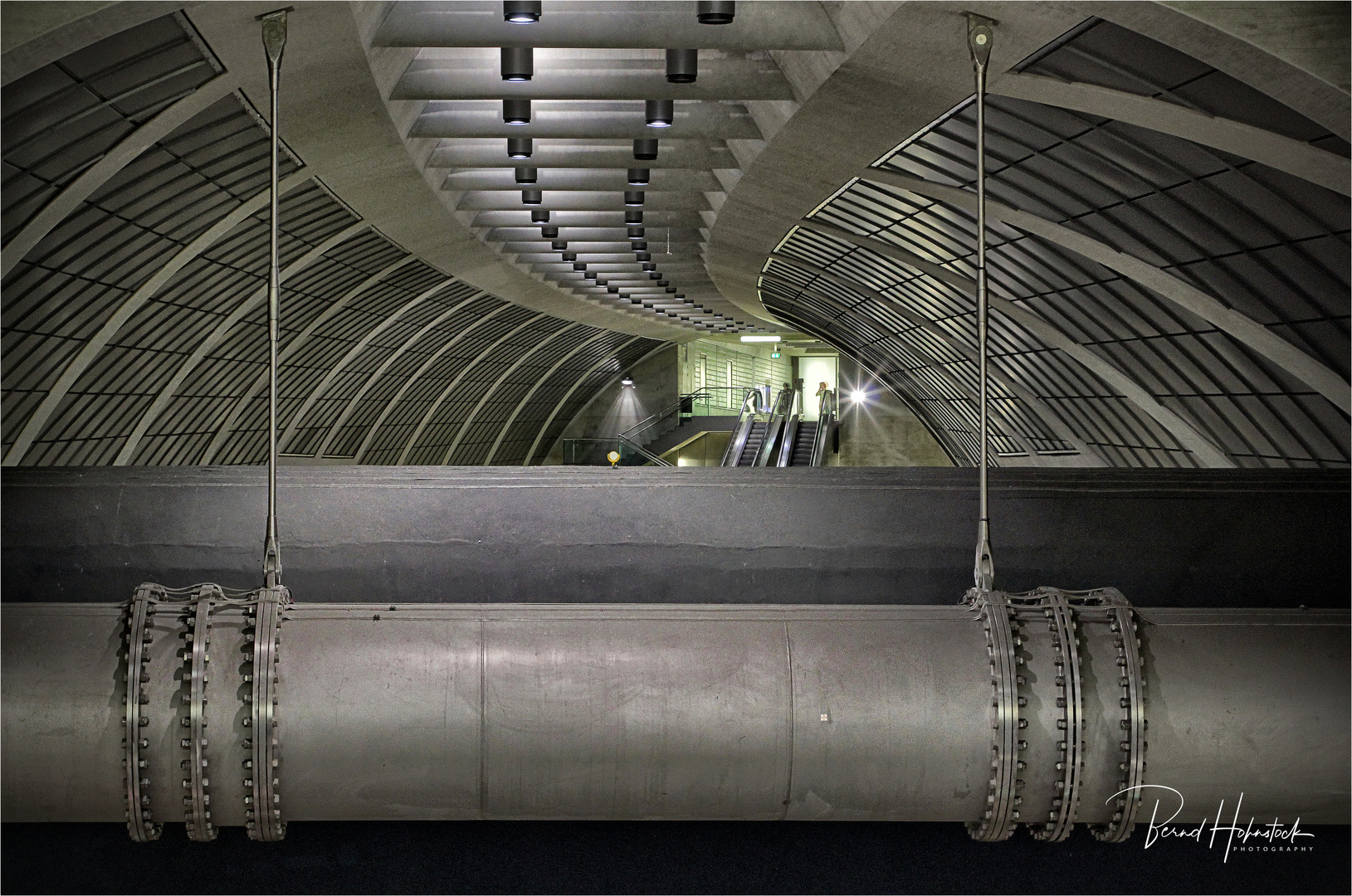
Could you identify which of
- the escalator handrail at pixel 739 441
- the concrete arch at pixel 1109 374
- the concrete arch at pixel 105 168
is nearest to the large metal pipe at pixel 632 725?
the concrete arch at pixel 105 168

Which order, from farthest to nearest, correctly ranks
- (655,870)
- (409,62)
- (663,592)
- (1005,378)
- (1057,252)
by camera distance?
(1005,378), (1057,252), (409,62), (663,592), (655,870)

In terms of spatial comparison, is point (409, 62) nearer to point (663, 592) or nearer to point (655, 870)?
point (663, 592)

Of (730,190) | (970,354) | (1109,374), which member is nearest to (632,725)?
(730,190)

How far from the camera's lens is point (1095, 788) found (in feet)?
16.7

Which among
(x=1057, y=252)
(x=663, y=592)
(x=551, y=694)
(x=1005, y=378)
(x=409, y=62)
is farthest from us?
(x=1005, y=378)

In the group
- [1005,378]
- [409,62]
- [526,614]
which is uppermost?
[409,62]

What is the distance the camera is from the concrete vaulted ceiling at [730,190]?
11.6 meters

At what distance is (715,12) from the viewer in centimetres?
1039

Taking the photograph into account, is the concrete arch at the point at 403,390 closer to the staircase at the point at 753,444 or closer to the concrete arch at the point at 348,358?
the concrete arch at the point at 348,358

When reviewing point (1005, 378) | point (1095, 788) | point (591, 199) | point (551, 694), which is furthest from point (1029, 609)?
point (1005, 378)

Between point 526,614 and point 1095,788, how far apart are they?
286 centimetres

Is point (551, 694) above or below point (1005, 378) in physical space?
below

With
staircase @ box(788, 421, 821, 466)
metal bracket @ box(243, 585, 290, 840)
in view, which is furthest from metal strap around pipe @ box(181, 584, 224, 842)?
staircase @ box(788, 421, 821, 466)

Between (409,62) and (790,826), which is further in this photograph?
(409,62)
